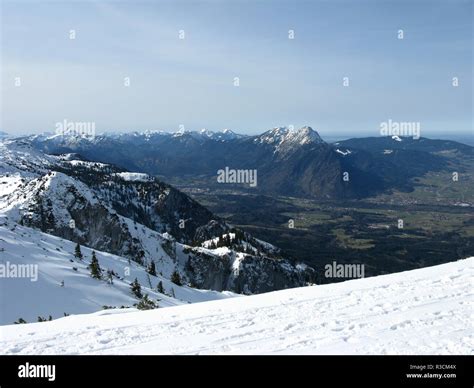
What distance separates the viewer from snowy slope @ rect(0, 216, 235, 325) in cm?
2786

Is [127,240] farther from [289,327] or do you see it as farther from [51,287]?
[289,327]

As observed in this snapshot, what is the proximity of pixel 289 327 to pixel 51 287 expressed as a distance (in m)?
25.7

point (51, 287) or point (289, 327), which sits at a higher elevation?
point (289, 327)

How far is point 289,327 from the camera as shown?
12.3 meters

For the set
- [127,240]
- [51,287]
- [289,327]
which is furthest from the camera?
[127,240]

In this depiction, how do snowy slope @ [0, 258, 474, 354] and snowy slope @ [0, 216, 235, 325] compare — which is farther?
snowy slope @ [0, 216, 235, 325]

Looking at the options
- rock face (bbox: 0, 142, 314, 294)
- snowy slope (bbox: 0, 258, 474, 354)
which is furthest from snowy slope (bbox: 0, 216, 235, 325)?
rock face (bbox: 0, 142, 314, 294)

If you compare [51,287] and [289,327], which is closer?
[289,327]

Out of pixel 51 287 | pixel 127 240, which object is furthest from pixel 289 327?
pixel 127 240

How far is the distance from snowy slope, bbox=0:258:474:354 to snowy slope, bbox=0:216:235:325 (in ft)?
51.0

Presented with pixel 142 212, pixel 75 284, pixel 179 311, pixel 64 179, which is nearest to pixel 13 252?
pixel 75 284

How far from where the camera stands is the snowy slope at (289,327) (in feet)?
35.4

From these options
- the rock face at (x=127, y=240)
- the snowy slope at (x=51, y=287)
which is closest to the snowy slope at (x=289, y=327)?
the snowy slope at (x=51, y=287)

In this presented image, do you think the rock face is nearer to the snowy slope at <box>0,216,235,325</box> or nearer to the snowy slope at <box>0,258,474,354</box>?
the snowy slope at <box>0,216,235,325</box>
